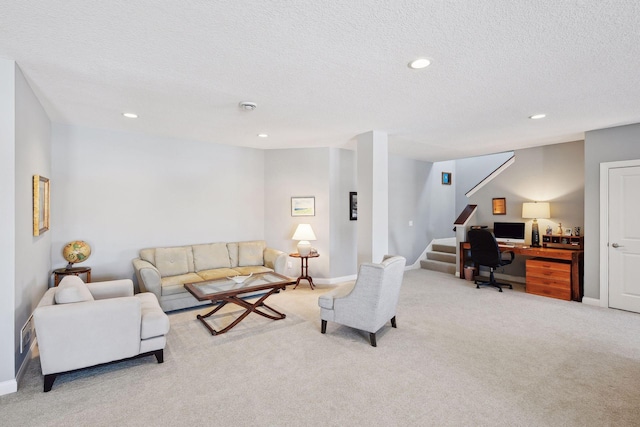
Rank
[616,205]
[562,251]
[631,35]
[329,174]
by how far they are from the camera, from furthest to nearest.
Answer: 1. [329,174]
2. [562,251]
3. [616,205]
4. [631,35]

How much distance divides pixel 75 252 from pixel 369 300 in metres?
3.83

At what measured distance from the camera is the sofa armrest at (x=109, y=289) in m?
3.47

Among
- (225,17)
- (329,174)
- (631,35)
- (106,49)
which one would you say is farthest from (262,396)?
(329,174)

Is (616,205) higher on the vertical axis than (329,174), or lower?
lower

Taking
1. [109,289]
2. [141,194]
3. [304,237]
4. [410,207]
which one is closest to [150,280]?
[109,289]

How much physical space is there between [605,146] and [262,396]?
212 inches

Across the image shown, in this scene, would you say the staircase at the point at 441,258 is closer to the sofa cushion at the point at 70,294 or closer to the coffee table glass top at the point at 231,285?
the coffee table glass top at the point at 231,285

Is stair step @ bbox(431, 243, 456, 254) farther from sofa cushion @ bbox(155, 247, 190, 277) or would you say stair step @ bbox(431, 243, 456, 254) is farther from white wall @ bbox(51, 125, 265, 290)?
sofa cushion @ bbox(155, 247, 190, 277)

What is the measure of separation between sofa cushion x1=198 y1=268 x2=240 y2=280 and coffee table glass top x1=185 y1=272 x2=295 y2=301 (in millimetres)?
551

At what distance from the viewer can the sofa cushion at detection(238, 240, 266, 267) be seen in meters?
5.38

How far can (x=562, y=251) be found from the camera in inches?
194

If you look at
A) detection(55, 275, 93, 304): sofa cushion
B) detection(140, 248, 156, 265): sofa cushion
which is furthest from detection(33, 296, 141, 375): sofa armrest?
detection(140, 248, 156, 265): sofa cushion

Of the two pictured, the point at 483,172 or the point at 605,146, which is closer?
the point at 605,146

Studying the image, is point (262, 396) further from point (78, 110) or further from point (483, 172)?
point (483, 172)
